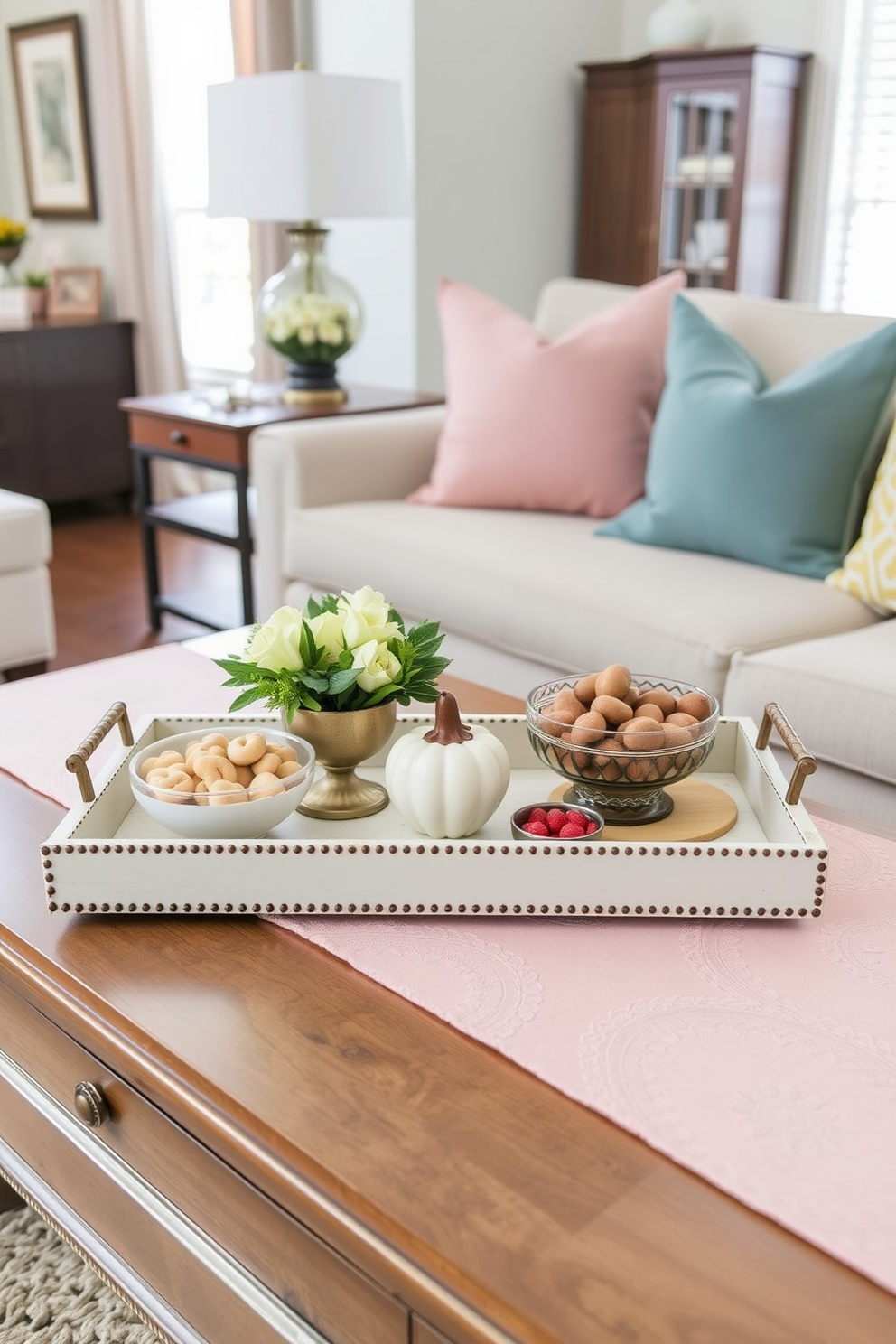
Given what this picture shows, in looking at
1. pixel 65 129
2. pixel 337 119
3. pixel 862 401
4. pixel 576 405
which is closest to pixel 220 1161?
pixel 862 401

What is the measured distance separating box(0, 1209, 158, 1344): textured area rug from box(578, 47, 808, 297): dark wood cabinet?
3529mm

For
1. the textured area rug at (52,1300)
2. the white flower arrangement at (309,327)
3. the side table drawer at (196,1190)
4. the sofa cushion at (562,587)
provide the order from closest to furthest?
1. the side table drawer at (196,1190)
2. the textured area rug at (52,1300)
3. the sofa cushion at (562,587)
4. the white flower arrangement at (309,327)

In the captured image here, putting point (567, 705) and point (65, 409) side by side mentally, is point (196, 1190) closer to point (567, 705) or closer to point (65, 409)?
point (567, 705)

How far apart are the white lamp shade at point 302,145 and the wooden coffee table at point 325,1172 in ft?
6.95

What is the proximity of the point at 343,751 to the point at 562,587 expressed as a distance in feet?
3.32

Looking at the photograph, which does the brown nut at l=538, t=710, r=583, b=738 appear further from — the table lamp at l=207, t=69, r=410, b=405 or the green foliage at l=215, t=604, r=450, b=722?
the table lamp at l=207, t=69, r=410, b=405

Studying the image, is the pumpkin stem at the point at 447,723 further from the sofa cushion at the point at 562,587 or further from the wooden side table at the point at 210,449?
the wooden side table at the point at 210,449

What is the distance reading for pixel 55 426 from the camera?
4586 millimetres

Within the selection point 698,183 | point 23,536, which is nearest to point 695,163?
point 698,183

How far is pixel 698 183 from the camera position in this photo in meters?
4.04

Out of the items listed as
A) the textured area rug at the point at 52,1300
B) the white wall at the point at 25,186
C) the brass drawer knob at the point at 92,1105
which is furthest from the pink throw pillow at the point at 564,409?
the white wall at the point at 25,186

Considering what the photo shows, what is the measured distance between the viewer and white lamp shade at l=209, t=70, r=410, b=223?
9.23ft

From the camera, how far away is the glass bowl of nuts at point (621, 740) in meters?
1.12

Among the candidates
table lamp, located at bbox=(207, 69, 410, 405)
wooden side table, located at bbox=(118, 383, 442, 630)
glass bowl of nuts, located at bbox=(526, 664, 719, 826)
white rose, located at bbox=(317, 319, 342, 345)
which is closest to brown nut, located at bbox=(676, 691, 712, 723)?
glass bowl of nuts, located at bbox=(526, 664, 719, 826)
